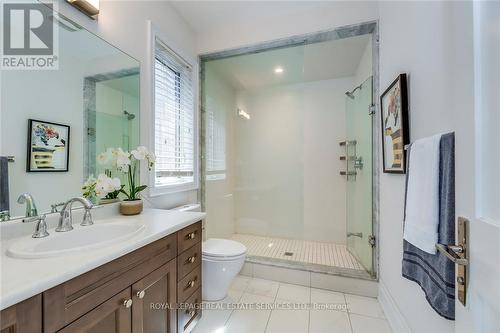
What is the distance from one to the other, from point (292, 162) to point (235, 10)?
75.8 inches

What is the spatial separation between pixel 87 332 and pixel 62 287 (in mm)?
226

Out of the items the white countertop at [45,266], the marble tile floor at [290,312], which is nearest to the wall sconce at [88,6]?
the white countertop at [45,266]

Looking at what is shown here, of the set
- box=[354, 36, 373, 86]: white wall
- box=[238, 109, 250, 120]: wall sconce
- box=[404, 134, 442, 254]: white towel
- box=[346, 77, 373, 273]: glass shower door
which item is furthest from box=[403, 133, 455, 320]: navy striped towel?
box=[238, 109, 250, 120]: wall sconce

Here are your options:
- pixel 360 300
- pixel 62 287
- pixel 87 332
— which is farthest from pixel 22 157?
pixel 360 300

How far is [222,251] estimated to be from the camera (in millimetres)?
1785

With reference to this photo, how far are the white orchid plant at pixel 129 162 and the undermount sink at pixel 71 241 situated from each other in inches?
13.1

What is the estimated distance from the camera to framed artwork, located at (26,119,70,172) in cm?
103

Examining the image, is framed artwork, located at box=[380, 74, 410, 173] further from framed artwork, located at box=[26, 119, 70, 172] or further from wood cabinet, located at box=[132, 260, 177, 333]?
framed artwork, located at box=[26, 119, 70, 172]

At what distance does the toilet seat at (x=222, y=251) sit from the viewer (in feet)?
5.61

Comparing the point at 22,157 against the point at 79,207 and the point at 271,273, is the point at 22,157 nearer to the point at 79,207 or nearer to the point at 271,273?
the point at 79,207

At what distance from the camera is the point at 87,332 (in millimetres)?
769

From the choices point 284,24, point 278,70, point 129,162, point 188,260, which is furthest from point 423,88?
point 278,70

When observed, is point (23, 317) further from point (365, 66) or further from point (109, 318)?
point (365, 66)

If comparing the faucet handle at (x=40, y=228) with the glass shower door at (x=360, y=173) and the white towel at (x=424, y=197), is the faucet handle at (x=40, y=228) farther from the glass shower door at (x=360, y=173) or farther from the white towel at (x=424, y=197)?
the glass shower door at (x=360, y=173)
